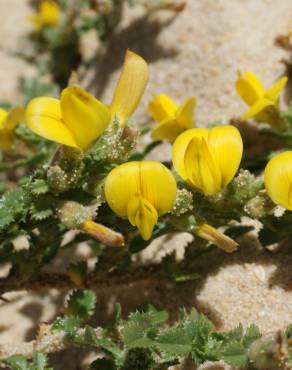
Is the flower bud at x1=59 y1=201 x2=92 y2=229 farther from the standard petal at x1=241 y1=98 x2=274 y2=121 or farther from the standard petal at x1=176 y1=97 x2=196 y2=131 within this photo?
the standard petal at x1=241 y1=98 x2=274 y2=121

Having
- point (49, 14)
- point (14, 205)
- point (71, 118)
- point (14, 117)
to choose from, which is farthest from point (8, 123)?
point (49, 14)

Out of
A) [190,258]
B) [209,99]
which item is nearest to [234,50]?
[209,99]

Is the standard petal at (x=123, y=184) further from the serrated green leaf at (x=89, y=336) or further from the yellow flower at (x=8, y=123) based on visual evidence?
the yellow flower at (x=8, y=123)

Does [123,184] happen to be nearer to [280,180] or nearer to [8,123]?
[280,180]

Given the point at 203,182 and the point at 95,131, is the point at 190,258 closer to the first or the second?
the point at 203,182

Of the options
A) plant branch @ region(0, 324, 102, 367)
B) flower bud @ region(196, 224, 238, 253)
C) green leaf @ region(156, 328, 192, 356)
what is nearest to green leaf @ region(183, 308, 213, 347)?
green leaf @ region(156, 328, 192, 356)
